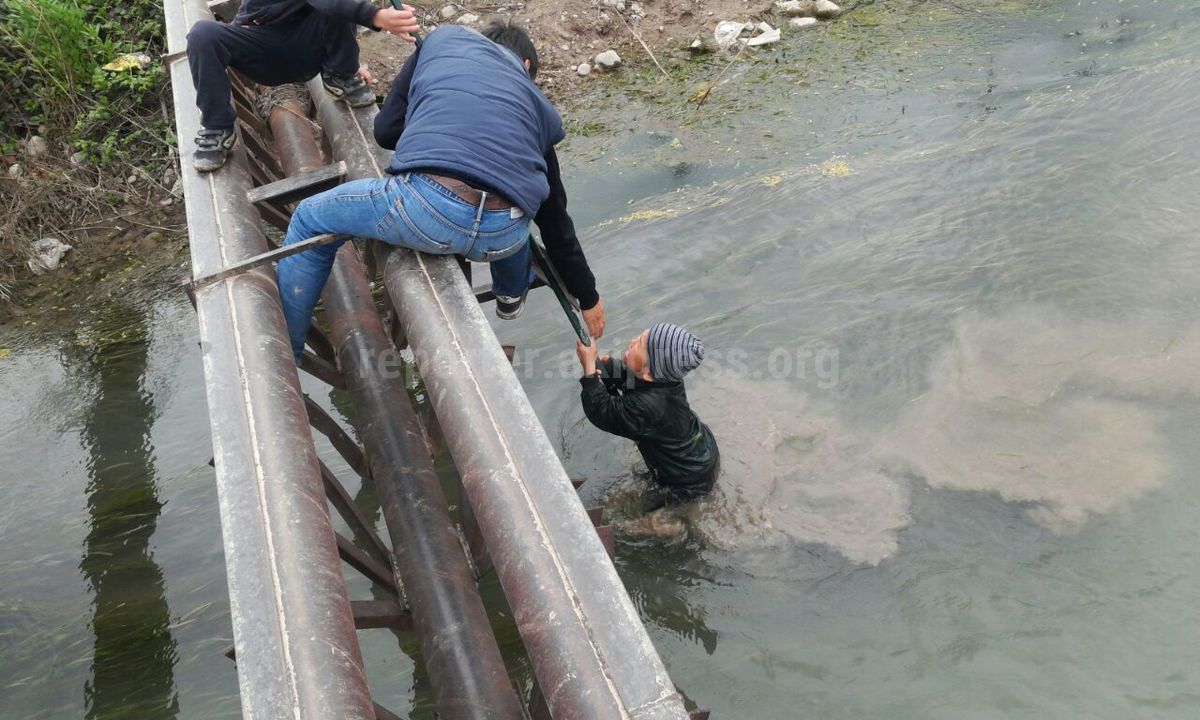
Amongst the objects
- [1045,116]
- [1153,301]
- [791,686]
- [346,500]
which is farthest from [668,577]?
[1045,116]

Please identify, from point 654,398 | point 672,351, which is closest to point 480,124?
point 672,351

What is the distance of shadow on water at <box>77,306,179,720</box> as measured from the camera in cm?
397

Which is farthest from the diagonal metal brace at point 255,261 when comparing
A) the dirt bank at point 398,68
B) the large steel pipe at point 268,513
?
the dirt bank at point 398,68

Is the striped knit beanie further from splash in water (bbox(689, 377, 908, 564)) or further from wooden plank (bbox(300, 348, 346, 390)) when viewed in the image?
wooden plank (bbox(300, 348, 346, 390))

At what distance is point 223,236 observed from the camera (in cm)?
324

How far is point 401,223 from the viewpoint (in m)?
2.91

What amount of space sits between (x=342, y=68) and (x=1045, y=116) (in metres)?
4.86

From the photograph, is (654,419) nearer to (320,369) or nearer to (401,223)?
(401,223)

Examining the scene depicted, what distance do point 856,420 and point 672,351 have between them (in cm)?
145

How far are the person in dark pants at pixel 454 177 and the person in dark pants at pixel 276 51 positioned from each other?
16.2 inches

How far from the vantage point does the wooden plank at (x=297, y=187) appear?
3393mm

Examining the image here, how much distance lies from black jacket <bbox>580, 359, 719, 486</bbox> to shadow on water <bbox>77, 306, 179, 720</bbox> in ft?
7.28

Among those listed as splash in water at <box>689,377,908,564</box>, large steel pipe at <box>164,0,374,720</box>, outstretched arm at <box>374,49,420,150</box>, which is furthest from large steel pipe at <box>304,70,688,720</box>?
splash in water at <box>689,377,908,564</box>

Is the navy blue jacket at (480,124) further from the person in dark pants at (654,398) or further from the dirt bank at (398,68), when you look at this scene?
the dirt bank at (398,68)
